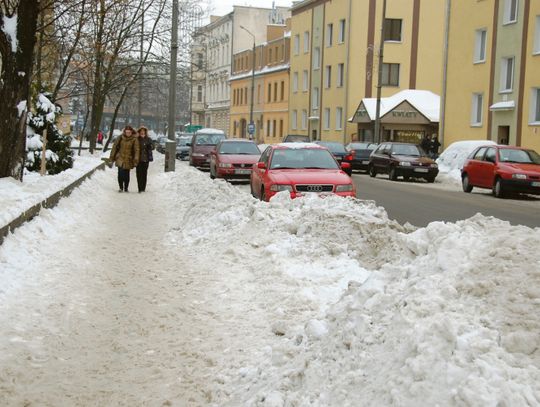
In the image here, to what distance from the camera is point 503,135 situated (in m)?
34.0

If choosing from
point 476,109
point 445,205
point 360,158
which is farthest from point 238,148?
point 476,109

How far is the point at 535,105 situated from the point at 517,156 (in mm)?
9887

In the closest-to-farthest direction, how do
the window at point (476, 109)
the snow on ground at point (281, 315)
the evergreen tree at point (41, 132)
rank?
the snow on ground at point (281, 315), the evergreen tree at point (41, 132), the window at point (476, 109)

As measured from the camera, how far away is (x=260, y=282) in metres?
7.71

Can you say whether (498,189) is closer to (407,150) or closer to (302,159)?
(407,150)

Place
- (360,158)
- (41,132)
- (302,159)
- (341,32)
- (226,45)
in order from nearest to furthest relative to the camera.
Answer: (302,159)
(41,132)
(360,158)
(341,32)
(226,45)

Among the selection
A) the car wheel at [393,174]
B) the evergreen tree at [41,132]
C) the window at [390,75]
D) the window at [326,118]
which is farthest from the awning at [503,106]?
the window at [326,118]

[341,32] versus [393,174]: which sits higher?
[341,32]

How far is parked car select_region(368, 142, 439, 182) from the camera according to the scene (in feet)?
94.1

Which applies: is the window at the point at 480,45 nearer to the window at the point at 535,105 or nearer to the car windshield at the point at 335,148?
the window at the point at 535,105

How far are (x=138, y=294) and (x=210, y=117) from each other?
91.6m

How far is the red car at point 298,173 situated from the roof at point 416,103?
3065 cm

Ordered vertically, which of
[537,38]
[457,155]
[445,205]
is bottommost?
[445,205]

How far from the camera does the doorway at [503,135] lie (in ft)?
110
